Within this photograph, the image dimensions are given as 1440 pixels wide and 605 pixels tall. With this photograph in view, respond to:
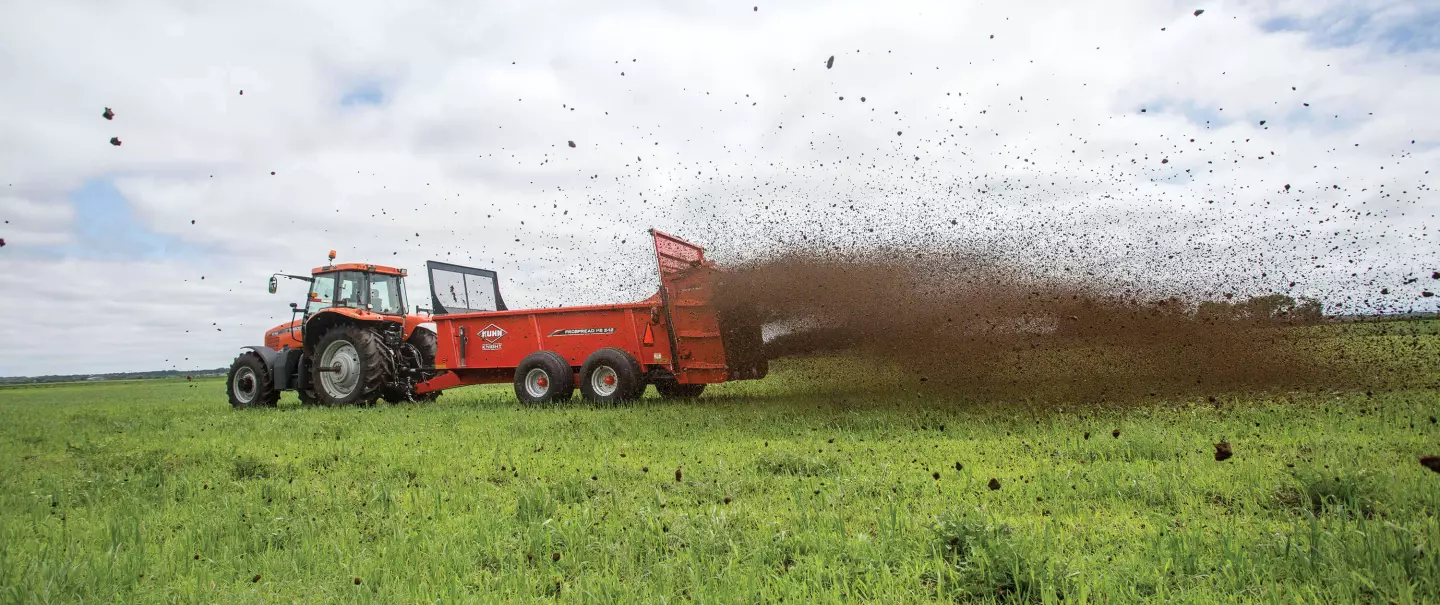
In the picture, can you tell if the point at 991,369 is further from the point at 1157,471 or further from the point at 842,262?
the point at 1157,471

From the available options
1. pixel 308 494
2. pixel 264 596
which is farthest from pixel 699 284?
pixel 264 596

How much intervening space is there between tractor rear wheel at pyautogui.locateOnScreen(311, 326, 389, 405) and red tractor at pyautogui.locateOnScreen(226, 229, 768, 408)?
0.07 feet

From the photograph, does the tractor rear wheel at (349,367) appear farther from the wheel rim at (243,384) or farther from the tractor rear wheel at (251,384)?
the wheel rim at (243,384)

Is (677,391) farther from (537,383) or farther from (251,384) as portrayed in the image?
(251,384)

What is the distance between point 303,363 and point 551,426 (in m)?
7.92

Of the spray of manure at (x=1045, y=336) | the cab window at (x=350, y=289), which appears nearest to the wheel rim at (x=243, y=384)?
the cab window at (x=350, y=289)

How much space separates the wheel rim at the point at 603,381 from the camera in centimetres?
1128

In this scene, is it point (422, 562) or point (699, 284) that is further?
point (699, 284)

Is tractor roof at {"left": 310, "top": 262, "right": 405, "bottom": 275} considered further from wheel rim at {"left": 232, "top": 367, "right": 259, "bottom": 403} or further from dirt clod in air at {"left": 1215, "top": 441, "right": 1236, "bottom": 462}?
dirt clod in air at {"left": 1215, "top": 441, "right": 1236, "bottom": 462}

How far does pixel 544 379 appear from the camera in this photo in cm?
1187

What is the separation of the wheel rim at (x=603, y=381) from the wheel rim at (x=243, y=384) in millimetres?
8257

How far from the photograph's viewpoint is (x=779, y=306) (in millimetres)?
10367

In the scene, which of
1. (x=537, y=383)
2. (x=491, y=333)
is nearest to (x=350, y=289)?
(x=491, y=333)

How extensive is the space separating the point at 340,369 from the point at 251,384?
9.37 ft
